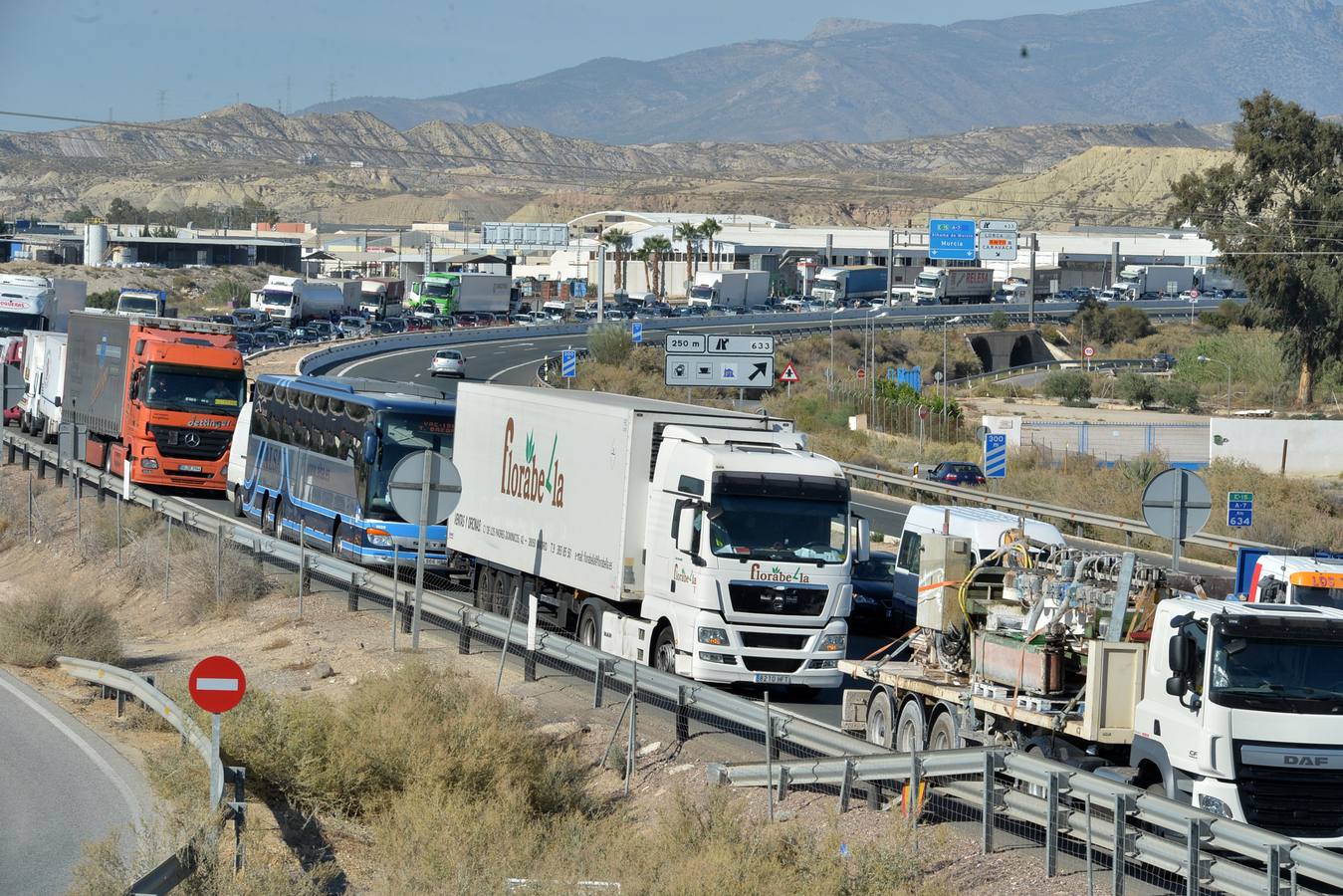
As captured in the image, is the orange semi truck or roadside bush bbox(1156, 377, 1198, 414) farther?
roadside bush bbox(1156, 377, 1198, 414)

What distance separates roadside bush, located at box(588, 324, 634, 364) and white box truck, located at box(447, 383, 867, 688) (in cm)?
5151

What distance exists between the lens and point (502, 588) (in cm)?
2381

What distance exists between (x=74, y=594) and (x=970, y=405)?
54537 millimetres

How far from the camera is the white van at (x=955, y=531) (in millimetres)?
22156

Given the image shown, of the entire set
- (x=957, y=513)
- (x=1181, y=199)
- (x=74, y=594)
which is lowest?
(x=74, y=594)

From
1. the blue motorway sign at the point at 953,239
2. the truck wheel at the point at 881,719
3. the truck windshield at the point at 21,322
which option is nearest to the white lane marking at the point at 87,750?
the truck wheel at the point at 881,719

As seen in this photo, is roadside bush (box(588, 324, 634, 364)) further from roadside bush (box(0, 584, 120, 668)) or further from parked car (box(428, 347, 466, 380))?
roadside bush (box(0, 584, 120, 668))

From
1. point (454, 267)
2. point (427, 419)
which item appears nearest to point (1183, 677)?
point (427, 419)

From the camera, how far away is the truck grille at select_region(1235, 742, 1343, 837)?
37.4 ft

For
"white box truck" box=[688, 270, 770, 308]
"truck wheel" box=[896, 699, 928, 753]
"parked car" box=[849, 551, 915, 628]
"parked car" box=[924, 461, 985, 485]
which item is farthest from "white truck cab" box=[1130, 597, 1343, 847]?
"white box truck" box=[688, 270, 770, 308]

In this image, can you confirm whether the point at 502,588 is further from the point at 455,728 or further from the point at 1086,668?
the point at 1086,668

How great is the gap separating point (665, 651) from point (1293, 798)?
8.59m

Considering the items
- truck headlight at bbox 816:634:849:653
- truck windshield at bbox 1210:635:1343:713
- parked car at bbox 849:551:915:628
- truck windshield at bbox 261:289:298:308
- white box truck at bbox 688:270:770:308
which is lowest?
parked car at bbox 849:551:915:628

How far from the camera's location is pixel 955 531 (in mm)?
23469
